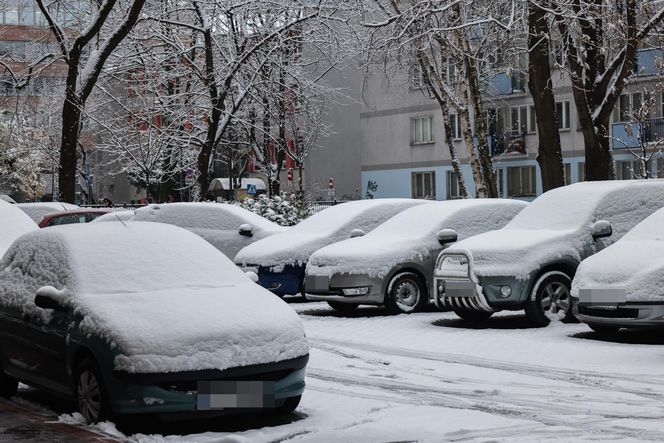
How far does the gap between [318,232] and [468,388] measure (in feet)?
31.7

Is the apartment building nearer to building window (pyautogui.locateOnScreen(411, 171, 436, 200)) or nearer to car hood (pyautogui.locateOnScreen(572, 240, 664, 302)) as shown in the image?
building window (pyautogui.locateOnScreen(411, 171, 436, 200))

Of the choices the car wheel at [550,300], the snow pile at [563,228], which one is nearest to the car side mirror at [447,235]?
the snow pile at [563,228]

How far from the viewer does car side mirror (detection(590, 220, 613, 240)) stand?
624 inches

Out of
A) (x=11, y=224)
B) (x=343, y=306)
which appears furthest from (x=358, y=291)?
(x=11, y=224)

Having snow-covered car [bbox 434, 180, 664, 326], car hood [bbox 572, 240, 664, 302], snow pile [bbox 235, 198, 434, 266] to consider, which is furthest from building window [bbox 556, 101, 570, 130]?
car hood [bbox 572, 240, 664, 302]

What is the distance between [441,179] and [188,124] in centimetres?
1987

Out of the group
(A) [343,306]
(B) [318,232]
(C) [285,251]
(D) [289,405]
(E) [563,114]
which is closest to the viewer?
(D) [289,405]

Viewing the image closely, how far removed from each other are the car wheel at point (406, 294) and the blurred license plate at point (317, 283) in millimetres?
880

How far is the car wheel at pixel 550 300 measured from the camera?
15.6m

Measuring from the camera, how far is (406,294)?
1780 centimetres

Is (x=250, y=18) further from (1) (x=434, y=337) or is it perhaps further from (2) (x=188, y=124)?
(1) (x=434, y=337)

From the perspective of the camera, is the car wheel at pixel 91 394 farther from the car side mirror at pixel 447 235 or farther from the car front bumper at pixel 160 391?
the car side mirror at pixel 447 235

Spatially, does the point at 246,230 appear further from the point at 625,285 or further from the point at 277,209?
the point at 625,285

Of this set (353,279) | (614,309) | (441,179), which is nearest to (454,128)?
(441,179)
